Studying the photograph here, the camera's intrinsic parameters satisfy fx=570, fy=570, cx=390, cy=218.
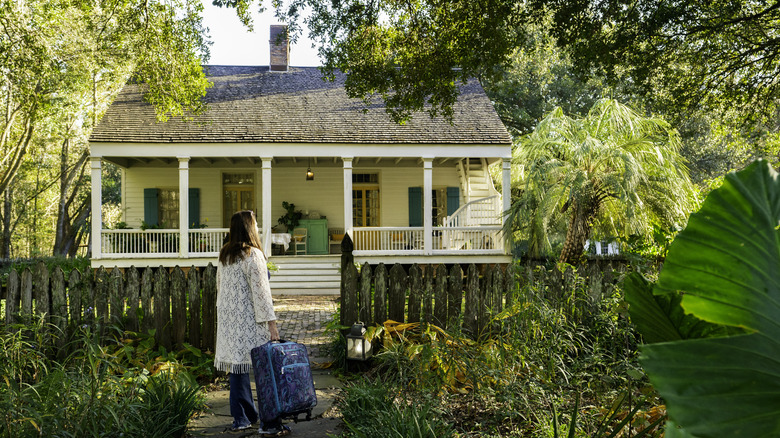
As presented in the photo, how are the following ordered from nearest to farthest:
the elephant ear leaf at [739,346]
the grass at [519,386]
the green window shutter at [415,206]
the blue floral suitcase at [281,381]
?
the elephant ear leaf at [739,346] → the grass at [519,386] → the blue floral suitcase at [281,381] → the green window shutter at [415,206]

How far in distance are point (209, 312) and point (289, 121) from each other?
10.6m

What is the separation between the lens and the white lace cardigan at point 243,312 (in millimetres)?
4281

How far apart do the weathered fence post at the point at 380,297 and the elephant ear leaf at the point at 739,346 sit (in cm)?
526

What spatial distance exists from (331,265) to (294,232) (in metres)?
2.87

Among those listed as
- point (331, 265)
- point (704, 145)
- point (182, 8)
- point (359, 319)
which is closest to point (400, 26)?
point (182, 8)

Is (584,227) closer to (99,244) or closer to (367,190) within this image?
(367,190)

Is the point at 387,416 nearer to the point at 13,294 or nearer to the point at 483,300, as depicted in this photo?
the point at 483,300

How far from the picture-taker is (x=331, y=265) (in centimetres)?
1540

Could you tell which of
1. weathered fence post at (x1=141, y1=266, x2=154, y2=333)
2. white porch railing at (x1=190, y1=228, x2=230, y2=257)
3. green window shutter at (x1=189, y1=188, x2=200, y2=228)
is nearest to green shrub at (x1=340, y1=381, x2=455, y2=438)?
weathered fence post at (x1=141, y1=266, x2=154, y2=333)

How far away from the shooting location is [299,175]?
1861cm

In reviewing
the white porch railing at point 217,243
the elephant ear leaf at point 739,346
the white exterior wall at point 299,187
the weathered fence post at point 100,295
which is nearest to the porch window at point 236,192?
the white exterior wall at point 299,187

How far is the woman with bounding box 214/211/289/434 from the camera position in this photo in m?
4.28

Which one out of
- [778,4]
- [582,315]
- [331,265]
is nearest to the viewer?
[582,315]

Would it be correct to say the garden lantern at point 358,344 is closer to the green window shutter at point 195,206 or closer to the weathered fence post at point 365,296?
the weathered fence post at point 365,296
